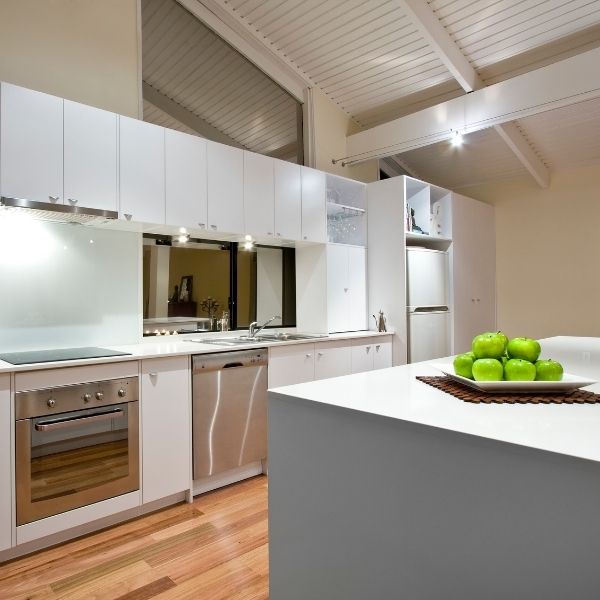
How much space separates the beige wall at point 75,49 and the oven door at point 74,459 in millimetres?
2025

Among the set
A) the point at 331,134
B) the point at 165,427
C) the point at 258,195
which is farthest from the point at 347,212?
Result: the point at 165,427

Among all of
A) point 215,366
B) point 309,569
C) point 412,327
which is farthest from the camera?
point 412,327

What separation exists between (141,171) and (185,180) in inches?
12.4

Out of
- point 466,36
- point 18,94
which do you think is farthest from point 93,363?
point 466,36

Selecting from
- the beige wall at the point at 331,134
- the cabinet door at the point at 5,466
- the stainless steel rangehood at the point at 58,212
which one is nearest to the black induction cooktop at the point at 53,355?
the cabinet door at the point at 5,466

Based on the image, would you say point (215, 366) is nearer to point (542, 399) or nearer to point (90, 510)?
point (90, 510)

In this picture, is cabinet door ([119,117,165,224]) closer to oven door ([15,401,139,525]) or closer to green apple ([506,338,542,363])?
oven door ([15,401,139,525])

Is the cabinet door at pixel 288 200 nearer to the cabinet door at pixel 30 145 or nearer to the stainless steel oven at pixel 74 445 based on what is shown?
the cabinet door at pixel 30 145

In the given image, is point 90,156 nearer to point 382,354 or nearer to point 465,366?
point 465,366

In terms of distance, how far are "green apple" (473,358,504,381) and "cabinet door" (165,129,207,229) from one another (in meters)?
2.32

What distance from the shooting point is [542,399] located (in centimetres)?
124

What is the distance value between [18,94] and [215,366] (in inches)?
72.1

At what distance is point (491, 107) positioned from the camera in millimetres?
4020

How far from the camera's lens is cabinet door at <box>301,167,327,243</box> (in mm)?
4070
